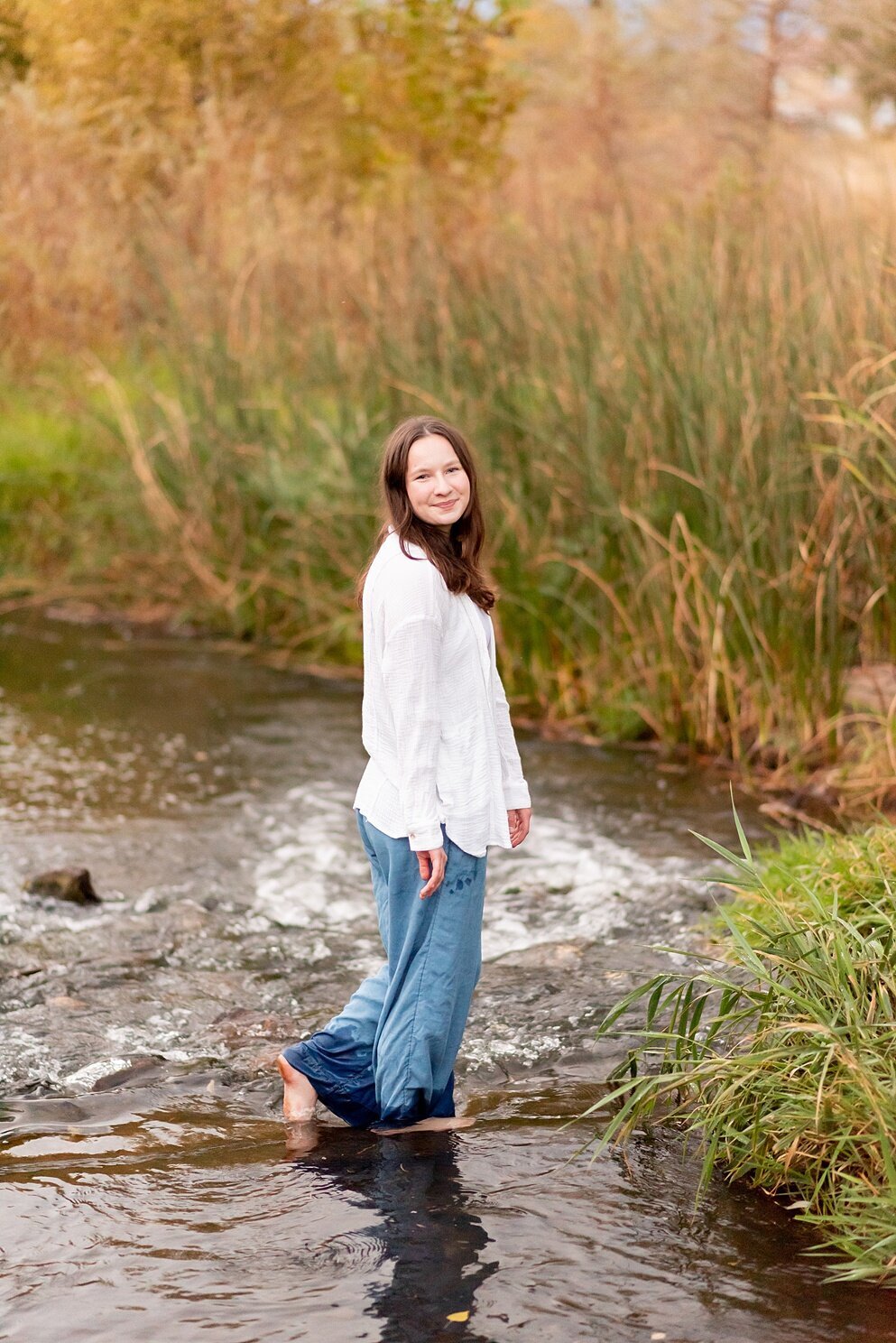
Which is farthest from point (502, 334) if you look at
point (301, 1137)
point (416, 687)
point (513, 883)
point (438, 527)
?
point (301, 1137)

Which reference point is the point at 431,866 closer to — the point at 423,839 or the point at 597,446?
the point at 423,839

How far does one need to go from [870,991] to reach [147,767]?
371 cm

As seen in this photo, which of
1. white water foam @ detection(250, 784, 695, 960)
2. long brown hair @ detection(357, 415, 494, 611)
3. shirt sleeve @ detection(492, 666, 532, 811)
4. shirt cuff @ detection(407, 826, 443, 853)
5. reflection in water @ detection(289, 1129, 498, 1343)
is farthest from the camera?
white water foam @ detection(250, 784, 695, 960)

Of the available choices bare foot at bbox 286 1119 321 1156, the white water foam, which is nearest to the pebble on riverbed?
the white water foam

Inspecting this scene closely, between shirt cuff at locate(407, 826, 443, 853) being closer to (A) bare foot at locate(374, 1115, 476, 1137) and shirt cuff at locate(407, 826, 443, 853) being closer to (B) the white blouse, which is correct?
(B) the white blouse

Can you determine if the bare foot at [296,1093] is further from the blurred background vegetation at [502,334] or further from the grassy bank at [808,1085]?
the blurred background vegetation at [502,334]

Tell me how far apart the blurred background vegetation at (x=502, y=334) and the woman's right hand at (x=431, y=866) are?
7.96 ft

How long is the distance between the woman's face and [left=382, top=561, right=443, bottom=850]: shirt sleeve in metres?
0.13

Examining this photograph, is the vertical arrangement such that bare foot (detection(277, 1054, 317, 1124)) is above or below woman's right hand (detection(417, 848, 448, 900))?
below

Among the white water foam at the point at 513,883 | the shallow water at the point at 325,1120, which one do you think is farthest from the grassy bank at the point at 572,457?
the white water foam at the point at 513,883

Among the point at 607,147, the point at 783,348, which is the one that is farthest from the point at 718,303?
the point at 607,147

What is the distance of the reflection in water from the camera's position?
217cm

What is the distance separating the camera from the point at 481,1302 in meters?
2.19

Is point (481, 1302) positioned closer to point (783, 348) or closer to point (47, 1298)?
point (47, 1298)
